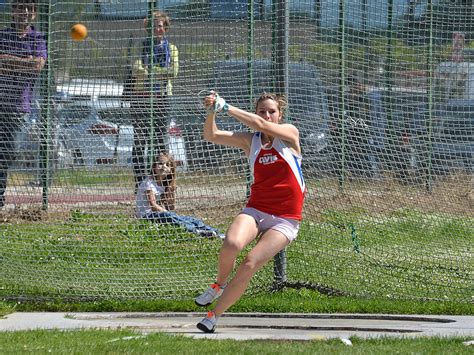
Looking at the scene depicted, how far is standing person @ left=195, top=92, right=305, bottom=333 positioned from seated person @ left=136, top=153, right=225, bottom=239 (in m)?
1.46

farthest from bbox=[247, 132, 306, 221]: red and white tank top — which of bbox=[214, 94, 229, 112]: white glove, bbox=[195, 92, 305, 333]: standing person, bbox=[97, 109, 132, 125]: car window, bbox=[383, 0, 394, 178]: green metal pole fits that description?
bbox=[383, 0, 394, 178]: green metal pole

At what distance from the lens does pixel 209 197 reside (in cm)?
909

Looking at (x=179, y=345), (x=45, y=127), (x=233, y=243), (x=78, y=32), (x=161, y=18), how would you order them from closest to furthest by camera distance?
(x=179, y=345), (x=233, y=243), (x=78, y=32), (x=45, y=127), (x=161, y=18)

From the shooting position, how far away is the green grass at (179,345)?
249 inches

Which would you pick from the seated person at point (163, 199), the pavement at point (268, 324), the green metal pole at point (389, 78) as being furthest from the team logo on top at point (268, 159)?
the green metal pole at point (389, 78)

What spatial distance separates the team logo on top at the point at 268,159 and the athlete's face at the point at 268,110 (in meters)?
0.27

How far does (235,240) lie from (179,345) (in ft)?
3.08

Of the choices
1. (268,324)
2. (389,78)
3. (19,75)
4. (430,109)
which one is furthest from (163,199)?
(430,109)

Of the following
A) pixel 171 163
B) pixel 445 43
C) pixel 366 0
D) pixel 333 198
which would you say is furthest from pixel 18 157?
pixel 445 43

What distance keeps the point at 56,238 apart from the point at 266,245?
264 cm

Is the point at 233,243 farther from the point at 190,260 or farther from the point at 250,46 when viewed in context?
the point at 250,46

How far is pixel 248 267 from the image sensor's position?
23.5 ft

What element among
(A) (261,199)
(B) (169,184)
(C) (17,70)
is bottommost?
(B) (169,184)

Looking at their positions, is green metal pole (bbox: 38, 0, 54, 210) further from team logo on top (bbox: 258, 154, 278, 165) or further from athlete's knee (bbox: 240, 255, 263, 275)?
athlete's knee (bbox: 240, 255, 263, 275)
